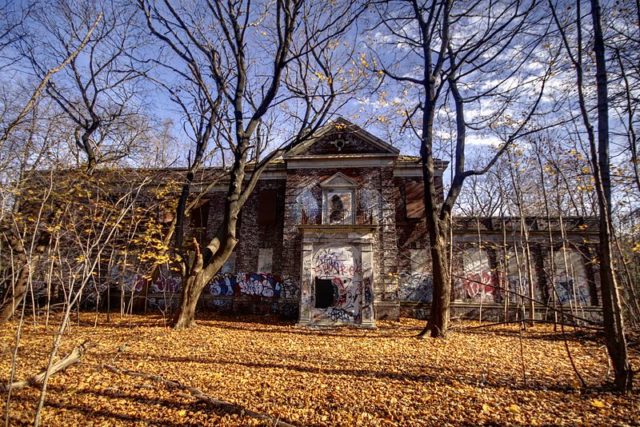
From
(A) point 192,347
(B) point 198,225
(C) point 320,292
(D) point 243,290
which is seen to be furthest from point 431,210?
(B) point 198,225

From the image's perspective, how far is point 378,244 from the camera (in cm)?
1471

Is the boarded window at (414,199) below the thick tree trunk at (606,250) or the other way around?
the other way around

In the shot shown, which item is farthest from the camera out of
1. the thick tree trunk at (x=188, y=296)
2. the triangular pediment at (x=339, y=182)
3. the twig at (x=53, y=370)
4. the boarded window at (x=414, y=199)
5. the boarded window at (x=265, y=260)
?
the boarded window at (x=265, y=260)

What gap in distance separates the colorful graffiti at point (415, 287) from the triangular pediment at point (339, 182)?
5250mm

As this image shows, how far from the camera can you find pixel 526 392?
5.21m

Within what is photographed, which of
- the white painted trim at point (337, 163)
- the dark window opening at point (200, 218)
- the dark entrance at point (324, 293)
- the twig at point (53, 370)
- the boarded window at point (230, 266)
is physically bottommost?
the twig at point (53, 370)

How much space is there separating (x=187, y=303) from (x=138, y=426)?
645cm

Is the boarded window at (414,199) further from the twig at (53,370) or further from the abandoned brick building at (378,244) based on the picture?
Answer: the twig at (53,370)

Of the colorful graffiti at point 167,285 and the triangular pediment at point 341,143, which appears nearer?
the triangular pediment at point 341,143

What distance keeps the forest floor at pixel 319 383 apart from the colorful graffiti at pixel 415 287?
18.3 feet

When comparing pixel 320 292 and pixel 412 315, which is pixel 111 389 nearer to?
pixel 320 292

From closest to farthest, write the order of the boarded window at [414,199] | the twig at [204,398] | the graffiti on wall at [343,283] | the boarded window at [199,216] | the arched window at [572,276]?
the twig at [204,398]
the graffiti on wall at [343,283]
the arched window at [572,276]
the boarded window at [414,199]
the boarded window at [199,216]

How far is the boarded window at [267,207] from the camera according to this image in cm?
1670

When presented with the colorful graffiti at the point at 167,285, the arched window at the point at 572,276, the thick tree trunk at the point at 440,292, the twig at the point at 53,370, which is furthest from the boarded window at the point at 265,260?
the arched window at the point at 572,276
